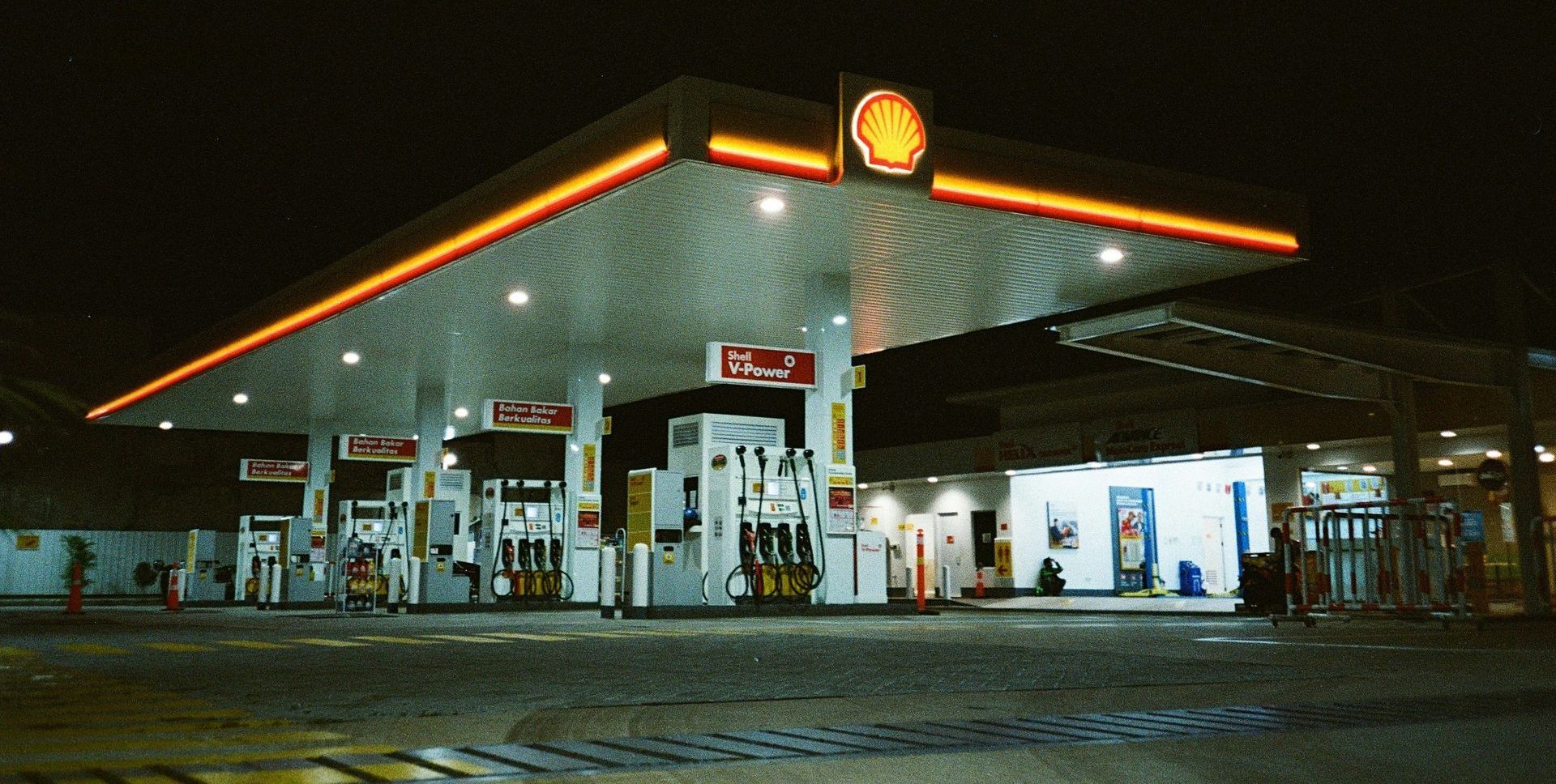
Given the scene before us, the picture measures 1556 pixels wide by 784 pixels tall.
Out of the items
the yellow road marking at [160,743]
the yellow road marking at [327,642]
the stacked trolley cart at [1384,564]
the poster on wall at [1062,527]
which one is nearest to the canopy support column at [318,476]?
the poster on wall at [1062,527]

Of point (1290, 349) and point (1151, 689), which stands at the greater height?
point (1290, 349)

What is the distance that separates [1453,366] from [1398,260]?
14.4 m

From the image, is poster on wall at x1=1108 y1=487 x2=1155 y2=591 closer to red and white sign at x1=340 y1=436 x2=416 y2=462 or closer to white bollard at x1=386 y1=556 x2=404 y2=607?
red and white sign at x1=340 y1=436 x2=416 y2=462

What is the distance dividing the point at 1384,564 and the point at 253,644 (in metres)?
11.9

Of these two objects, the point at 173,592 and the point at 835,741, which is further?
A: the point at 173,592

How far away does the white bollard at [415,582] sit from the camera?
22.8 metres

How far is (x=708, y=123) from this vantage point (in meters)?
12.0

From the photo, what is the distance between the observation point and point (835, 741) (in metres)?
4.46

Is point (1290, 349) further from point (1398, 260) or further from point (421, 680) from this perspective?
point (1398, 260)

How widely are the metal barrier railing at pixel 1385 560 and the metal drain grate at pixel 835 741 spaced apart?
8.63 m

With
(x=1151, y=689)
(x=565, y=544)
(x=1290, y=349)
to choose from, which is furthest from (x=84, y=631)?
(x=1290, y=349)

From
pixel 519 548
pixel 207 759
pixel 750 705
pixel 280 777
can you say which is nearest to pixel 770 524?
pixel 519 548

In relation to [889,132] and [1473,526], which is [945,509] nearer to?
[1473,526]

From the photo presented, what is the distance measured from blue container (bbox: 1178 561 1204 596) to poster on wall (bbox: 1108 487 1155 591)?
86 cm
